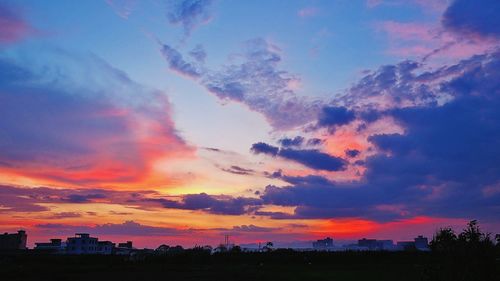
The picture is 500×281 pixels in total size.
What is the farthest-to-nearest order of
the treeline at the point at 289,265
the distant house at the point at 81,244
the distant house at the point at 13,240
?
the distant house at the point at 13,240 < the distant house at the point at 81,244 < the treeline at the point at 289,265

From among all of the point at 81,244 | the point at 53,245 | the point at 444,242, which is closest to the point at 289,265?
the point at 444,242

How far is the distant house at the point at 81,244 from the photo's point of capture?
15275cm

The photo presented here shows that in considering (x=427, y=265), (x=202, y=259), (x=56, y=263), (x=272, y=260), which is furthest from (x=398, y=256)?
(x=427, y=265)

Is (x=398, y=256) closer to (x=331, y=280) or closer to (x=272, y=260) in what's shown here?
(x=272, y=260)

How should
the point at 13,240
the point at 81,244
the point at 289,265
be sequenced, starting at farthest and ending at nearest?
the point at 13,240
the point at 81,244
the point at 289,265

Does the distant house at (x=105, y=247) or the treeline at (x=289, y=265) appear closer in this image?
the treeline at (x=289, y=265)

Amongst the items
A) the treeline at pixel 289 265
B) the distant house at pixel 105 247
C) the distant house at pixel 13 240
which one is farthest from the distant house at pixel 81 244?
the treeline at pixel 289 265

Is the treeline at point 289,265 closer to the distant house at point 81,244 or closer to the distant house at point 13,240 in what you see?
the distant house at point 81,244

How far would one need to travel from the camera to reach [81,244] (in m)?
154

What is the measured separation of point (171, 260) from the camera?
103 metres

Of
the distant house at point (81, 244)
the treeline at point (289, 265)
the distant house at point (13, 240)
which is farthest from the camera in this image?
the distant house at point (13, 240)

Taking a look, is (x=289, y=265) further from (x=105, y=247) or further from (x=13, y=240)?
(x=13, y=240)

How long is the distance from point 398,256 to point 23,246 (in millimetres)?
144390

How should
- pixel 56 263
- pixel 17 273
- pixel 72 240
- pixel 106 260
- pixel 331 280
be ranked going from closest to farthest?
1. pixel 331 280
2. pixel 17 273
3. pixel 56 263
4. pixel 106 260
5. pixel 72 240
